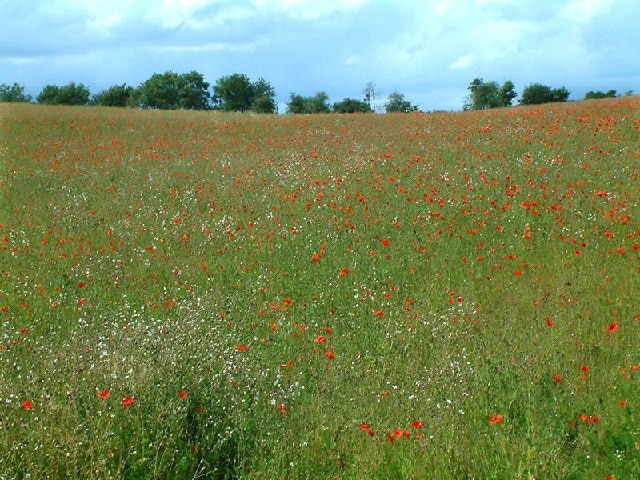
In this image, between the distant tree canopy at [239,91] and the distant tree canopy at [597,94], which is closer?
the distant tree canopy at [597,94]

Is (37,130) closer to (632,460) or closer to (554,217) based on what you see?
(554,217)

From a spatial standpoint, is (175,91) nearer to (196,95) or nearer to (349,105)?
(196,95)

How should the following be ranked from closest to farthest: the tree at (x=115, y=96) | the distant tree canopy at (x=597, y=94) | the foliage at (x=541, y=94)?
the distant tree canopy at (x=597, y=94)
the foliage at (x=541, y=94)
the tree at (x=115, y=96)

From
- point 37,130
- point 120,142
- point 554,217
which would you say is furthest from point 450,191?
point 37,130

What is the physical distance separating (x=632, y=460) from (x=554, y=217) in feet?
22.5

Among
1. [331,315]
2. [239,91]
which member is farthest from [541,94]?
[331,315]

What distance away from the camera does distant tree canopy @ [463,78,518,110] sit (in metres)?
68.7

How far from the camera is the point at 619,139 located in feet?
55.6

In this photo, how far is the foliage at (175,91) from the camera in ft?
260

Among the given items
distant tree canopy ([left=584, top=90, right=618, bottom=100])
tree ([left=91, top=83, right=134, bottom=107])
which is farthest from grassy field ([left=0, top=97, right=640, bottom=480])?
tree ([left=91, top=83, right=134, bottom=107])

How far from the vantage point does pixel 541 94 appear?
59.7 m

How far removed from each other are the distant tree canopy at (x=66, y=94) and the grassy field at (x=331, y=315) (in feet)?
214

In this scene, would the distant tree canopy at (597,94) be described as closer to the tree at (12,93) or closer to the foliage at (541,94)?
the foliage at (541,94)

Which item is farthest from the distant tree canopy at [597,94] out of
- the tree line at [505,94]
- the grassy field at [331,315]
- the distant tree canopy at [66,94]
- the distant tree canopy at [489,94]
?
the distant tree canopy at [66,94]
